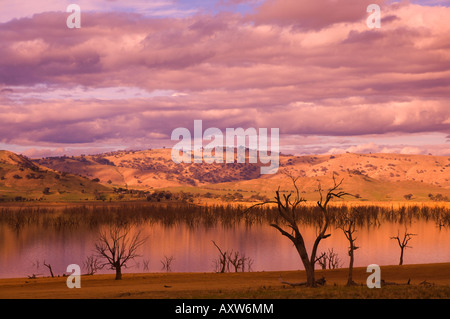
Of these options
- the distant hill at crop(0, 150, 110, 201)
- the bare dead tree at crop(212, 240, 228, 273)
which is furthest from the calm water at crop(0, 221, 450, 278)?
the distant hill at crop(0, 150, 110, 201)

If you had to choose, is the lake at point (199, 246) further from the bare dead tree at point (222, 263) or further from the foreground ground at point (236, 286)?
the foreground ground at point (236, 286)

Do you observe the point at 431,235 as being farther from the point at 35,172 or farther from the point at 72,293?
the point at 35,172

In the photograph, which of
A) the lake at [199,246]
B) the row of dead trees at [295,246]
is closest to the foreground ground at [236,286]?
the row of dead trees at [295,246]

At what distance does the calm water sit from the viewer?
164ft

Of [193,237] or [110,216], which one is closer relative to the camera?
[193,237]

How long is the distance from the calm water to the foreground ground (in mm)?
9755

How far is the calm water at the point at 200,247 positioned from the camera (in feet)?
164

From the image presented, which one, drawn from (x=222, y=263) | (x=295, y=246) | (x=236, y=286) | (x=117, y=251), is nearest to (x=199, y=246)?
(x=117, y=251)
